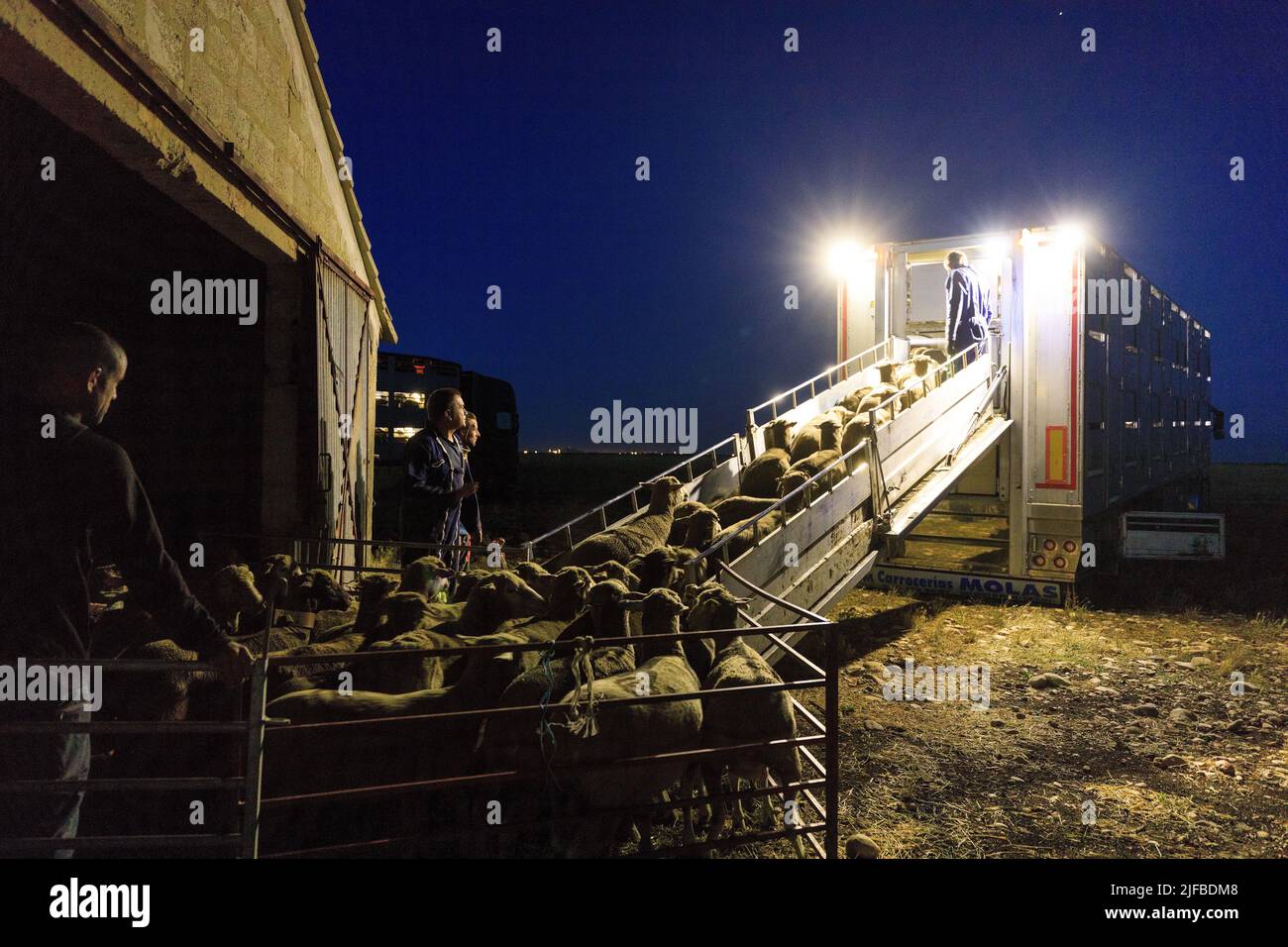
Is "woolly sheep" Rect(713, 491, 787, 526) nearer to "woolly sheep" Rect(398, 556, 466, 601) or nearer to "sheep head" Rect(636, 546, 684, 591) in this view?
"sheep head" Rect(636, 546, 684, 591)

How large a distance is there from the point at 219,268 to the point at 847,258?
25.4ft

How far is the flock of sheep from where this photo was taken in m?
2.86

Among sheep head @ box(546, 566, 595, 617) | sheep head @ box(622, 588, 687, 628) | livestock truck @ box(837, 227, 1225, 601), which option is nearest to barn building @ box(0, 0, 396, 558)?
sheep head @ box(546, 566, 595, 617)

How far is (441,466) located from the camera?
16.9ft

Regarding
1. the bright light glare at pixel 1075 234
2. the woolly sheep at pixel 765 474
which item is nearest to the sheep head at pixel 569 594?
the woolly sheep at pixel 765 474

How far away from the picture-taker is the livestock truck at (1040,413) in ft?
27.7

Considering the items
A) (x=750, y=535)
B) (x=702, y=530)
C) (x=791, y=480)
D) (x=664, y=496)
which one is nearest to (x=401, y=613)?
(x=702, y=530)

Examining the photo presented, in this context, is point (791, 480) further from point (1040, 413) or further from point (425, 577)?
point (1040, 413)

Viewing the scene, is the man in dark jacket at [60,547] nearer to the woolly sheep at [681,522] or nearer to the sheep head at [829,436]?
the woolly sheep at [681,522]
